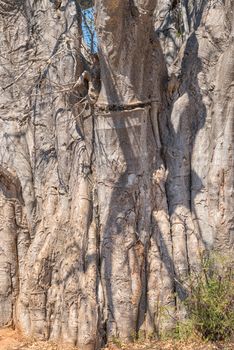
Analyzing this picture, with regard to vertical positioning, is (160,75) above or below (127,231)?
above

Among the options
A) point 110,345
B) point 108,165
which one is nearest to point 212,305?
point 110,345

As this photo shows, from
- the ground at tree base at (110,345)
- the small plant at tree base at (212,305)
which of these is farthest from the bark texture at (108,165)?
the small plant at tree base at (212,305)

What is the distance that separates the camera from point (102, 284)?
5715mm

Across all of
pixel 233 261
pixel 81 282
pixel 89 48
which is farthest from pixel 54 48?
pixel 233 261

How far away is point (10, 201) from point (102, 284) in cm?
158

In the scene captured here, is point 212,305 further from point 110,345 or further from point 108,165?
point 108,165

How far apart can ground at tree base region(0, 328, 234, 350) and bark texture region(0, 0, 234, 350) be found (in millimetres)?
114

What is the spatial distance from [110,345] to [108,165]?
Result: 1.87 m

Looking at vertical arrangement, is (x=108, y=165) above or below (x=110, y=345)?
above

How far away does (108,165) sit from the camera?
19.2 feet

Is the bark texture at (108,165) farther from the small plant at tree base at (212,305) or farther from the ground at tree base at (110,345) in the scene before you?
the small plant at tree base at (212,305)

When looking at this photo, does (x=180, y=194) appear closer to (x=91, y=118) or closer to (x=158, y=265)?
(x=158, y=265)

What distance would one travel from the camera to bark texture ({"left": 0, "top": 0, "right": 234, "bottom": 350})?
18.6 feet

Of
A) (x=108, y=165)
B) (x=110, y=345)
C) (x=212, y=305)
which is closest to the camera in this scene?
(x=212, y=305)
